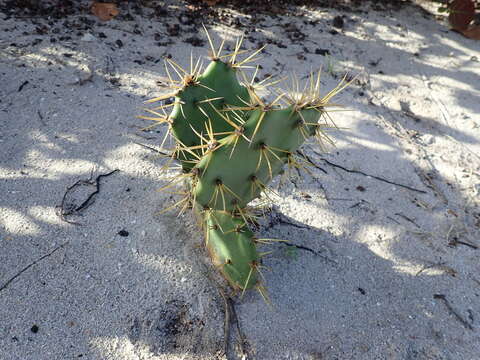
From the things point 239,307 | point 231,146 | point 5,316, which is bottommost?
point 5,316

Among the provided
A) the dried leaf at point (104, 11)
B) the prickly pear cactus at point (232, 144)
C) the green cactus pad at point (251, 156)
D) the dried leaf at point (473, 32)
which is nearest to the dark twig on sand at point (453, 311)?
the prickly pear cactus at point (232, 144)

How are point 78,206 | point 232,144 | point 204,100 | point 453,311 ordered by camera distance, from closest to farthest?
point 232,144, point 204,100, point 453,311, point 78,206

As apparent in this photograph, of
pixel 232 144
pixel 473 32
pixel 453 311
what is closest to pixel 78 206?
pixel 232 144

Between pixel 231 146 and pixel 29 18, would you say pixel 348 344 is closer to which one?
pixel 231 146

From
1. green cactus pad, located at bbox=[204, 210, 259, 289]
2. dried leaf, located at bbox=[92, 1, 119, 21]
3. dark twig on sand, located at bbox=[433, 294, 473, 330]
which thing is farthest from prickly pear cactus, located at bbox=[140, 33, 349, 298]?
dried leaf, located at bbox=[92, 1, 119, 21]

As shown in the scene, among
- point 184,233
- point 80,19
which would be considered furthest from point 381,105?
point 80,19

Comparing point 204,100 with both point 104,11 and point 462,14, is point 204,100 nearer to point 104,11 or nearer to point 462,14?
point 104,11
